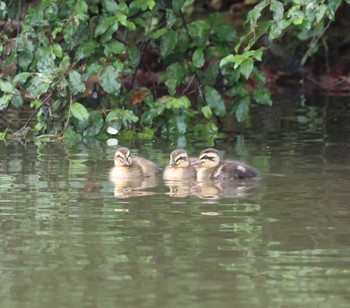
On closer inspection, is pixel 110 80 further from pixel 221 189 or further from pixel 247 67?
pixel 221 189

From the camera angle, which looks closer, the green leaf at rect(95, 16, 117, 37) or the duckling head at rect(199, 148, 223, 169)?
the duckling head at rect(199, 148, 223, 169)

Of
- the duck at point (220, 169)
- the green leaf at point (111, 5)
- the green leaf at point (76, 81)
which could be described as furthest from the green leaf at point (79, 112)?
the duck at point (220, 169)

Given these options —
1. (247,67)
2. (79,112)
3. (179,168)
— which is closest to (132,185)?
(179,168)

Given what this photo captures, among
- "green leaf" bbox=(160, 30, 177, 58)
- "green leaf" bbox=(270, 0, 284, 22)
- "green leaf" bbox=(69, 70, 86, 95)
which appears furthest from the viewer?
"green leaf" bbox=(160, 30, 177, 58)

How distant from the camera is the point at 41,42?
13.3 m

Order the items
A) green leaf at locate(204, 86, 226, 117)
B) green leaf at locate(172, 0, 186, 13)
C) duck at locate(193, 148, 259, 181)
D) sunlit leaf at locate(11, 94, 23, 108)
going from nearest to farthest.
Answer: duck at locate(193, 148, 259, 181), sunlit leaf at locate(11, 94, 23, 108), green leaf at locate(172, 0, 186, 13), green leaf at locate(204, 86, 226, 117)

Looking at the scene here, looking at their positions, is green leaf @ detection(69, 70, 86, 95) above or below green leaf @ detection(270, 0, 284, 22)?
below

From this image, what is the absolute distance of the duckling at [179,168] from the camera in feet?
39.2

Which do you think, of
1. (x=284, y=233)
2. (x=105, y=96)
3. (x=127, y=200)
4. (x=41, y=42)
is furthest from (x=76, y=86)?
(x=284, y=233)

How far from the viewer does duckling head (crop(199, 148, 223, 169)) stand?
1205cm

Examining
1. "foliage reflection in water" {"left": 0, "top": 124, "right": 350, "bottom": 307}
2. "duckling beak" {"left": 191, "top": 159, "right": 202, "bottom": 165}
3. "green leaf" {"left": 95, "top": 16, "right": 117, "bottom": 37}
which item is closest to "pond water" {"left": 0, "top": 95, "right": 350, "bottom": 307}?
"foliage reflection in water" {"left": 0, "top": 124, "right": 350, "bottom": 307}

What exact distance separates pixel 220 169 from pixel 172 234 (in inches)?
107

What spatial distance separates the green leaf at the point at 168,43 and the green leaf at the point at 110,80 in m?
0.71

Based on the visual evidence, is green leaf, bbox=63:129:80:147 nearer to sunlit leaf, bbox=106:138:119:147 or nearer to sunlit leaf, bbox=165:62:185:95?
sunlit leaf, bbox=106:138:119:147
